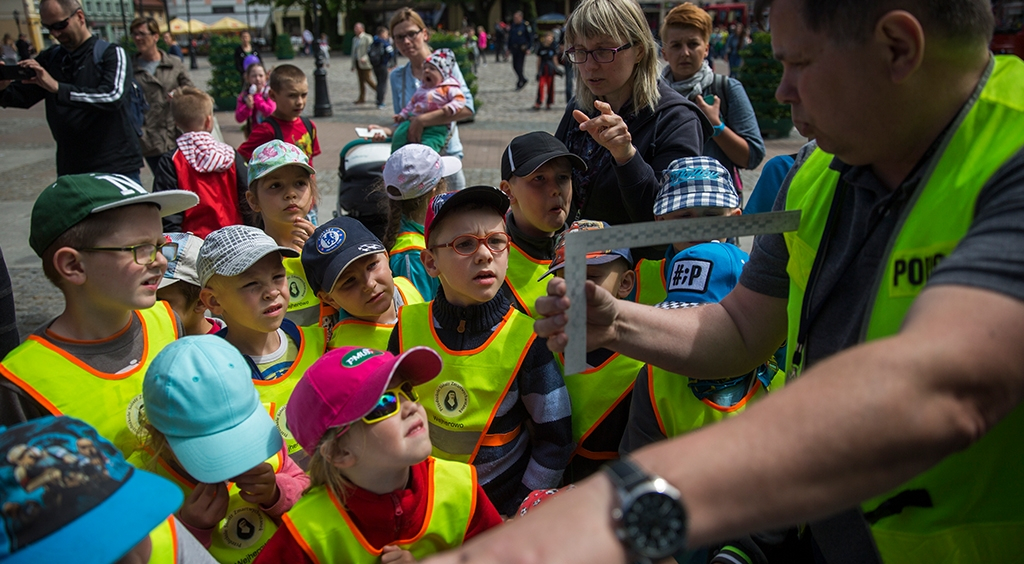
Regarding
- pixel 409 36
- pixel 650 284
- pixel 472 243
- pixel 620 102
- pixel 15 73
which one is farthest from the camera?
pixel 409 36

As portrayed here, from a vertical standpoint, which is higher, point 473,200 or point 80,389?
point 473,200

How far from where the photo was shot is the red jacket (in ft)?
6.27

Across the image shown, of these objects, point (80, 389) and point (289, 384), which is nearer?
point (80, 389)

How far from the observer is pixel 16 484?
1352 mm

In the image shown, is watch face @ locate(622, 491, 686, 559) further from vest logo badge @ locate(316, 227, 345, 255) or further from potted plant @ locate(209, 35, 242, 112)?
potted plant @ locate(209, 35, 242, 112)

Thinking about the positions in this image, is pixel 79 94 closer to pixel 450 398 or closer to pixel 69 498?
pixel 450 398

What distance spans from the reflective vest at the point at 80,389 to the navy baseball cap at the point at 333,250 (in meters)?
0.83

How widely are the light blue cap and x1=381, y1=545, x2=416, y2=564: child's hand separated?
0.45m

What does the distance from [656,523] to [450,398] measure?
5.23ft

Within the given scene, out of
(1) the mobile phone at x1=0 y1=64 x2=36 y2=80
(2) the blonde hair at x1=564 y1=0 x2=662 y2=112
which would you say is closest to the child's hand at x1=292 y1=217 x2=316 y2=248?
(2) the blonde hair at x1=564 y1=0 x2=662 y2=112

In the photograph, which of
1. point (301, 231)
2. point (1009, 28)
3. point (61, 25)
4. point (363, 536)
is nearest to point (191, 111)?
point (61, 25)

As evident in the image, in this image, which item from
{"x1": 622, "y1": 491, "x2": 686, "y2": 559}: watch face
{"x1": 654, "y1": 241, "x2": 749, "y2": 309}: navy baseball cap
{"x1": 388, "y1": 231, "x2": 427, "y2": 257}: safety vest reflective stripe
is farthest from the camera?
{"x1": 388, "y1": 231, "x2": 427, "y2": 257}: safety vest reflective stripe

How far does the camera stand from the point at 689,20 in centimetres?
473

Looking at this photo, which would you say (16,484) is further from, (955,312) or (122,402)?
(955,312)
